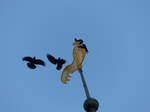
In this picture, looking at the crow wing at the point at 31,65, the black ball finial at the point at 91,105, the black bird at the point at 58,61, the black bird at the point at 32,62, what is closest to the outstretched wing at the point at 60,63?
the black bird at the point at 58,61

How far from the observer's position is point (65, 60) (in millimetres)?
11516

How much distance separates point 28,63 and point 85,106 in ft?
15.6

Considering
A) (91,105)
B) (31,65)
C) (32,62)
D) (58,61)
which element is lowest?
(91,105)

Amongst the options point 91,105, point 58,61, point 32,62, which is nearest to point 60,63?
point 58,61

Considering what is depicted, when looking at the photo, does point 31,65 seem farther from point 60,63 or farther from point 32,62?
point 60,63

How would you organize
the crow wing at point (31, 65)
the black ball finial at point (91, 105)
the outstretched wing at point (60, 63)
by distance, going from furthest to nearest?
the crow wing at point (31, 65), the outstretched wing at point (60, 63), the black ball finial at point (91, 105)

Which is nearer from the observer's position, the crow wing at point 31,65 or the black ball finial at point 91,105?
the black ball finial at point 91,105

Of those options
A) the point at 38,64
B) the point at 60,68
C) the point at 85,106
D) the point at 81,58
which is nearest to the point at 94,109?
the point at 85,106

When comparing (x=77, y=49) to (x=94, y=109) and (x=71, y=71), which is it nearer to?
(x=71, y=71)

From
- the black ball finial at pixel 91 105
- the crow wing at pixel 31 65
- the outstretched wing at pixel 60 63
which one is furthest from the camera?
the crow wing at pixel 31 65

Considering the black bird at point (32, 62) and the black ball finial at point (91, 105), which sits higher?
the black bird at point (32, 62)

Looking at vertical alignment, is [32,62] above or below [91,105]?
above

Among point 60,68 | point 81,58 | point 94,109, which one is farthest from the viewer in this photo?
point 60,68

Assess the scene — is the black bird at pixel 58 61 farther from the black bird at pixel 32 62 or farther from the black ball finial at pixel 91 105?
the black ball finial at pixel 91 105
